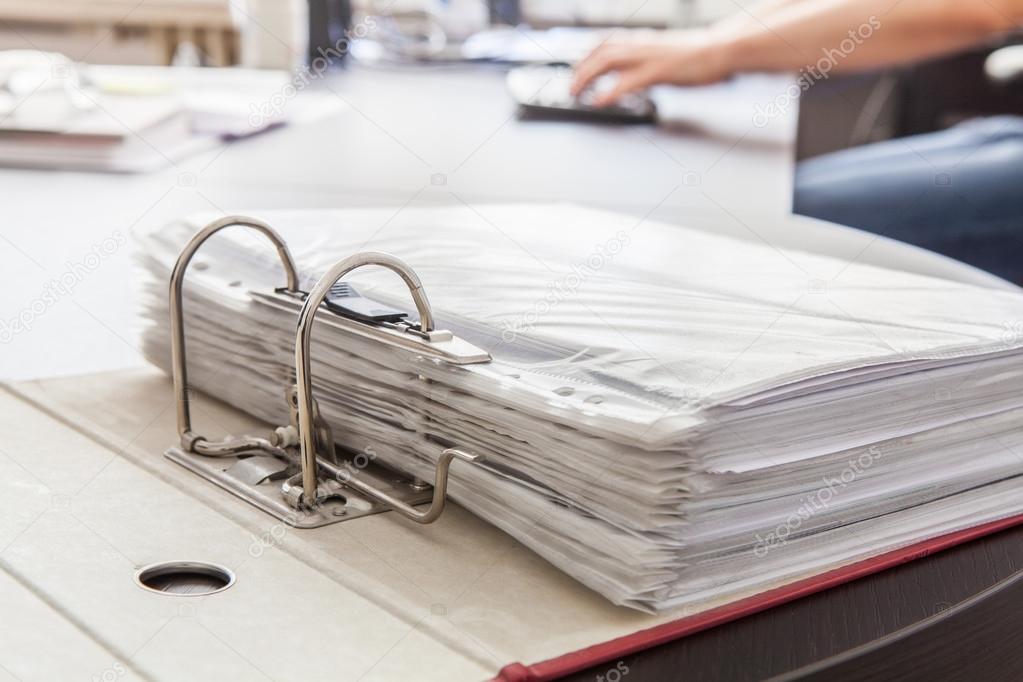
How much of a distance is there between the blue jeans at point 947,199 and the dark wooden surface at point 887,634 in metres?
1.46

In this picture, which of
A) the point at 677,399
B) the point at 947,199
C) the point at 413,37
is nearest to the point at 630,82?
the point at 947,199

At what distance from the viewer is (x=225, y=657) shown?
0.48m

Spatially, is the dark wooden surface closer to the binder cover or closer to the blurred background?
the binder cover

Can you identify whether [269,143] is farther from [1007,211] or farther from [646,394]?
[646,394]

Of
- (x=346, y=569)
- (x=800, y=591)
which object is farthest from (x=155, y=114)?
(x=800, y=591)

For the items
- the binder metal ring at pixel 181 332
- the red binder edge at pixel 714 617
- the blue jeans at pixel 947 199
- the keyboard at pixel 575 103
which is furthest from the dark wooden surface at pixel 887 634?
the keyboard at pixel 575 103

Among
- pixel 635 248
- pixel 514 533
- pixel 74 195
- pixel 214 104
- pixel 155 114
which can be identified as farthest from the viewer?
pixel 214 104

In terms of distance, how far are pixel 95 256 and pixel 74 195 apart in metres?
0.32

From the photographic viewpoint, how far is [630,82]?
2.20m

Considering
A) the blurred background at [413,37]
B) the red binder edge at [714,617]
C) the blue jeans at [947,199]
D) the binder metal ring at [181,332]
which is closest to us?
the red binder edge at [714,617]

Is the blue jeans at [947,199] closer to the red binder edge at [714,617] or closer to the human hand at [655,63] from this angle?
the human hand at [655,63]

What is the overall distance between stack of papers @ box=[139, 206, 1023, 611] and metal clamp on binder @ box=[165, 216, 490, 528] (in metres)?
0.02

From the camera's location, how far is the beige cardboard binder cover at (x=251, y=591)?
1.59ft

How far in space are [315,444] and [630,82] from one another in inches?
64.2
